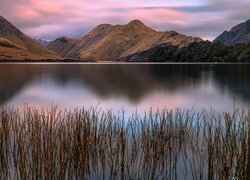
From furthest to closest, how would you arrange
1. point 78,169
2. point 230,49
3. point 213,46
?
point 213,46 → point 230,49 → point 78,169

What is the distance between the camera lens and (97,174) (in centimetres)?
693

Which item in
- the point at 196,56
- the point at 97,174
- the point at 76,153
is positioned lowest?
the point at 97,174

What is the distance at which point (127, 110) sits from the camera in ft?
56.2

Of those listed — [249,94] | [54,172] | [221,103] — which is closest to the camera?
[54,172]

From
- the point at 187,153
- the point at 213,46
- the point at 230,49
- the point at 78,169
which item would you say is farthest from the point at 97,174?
the point at 213,46

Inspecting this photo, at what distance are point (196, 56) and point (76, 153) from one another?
655 ft

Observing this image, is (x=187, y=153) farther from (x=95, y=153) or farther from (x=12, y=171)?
(x=12, y=171)

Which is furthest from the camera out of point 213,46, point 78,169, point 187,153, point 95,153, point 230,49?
point 213,46

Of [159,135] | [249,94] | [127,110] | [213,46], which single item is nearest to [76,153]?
[159,135]

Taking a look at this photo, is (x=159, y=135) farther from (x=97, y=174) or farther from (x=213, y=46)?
(x=213, y=46)

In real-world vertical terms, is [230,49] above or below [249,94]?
above

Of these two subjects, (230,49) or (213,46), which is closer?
(230,49)

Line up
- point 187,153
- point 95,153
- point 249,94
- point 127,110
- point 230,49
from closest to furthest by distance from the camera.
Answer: point 95,153
point 187,153
point 127,110
point 249,94
point 230,49

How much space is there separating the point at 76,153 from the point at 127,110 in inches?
401
